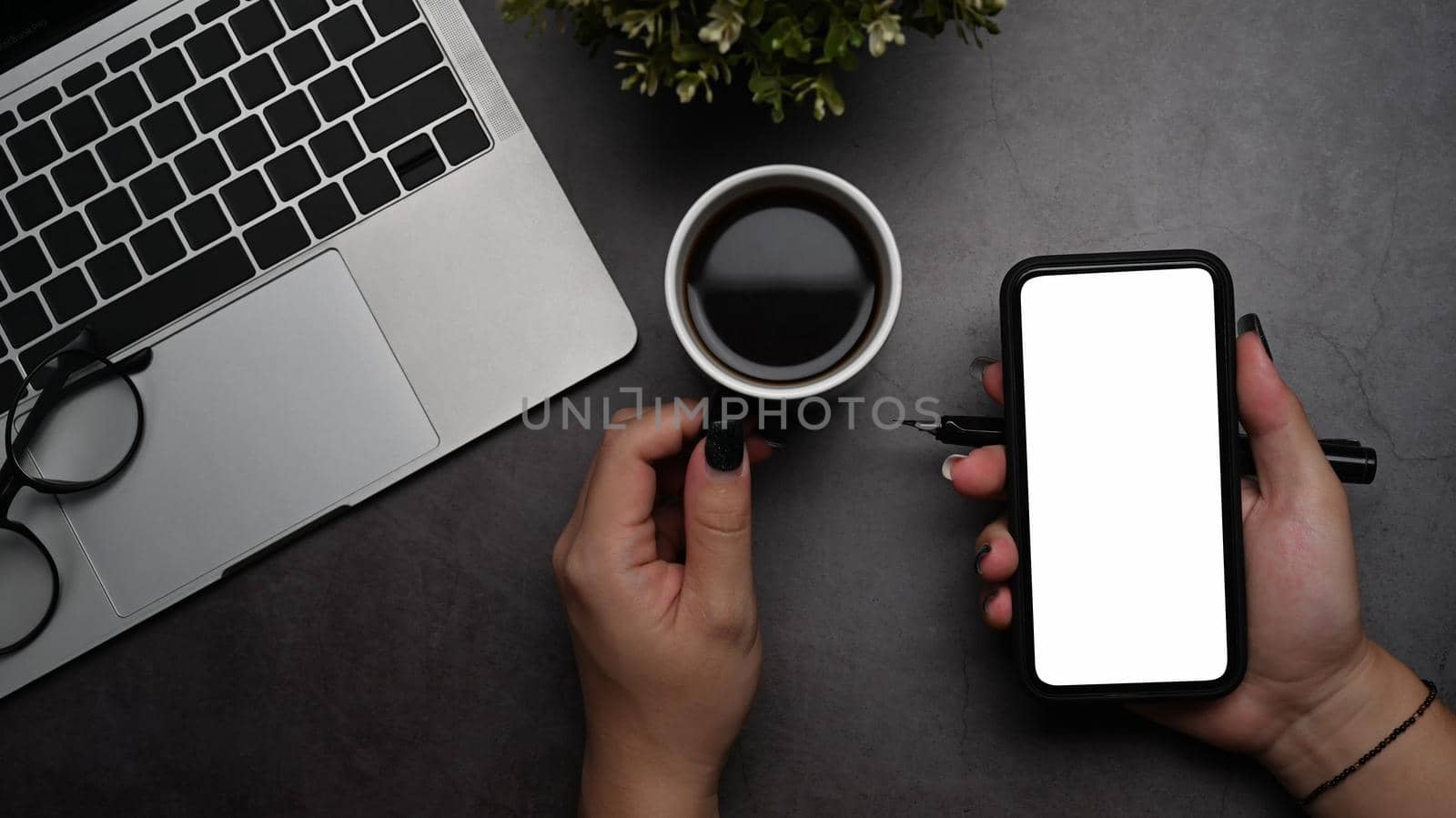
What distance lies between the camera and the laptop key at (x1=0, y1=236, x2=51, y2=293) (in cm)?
67

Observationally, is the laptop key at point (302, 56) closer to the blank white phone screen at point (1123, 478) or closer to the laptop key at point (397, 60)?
the laptop key at point (397, 60)

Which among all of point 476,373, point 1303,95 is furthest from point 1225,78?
point 476,373

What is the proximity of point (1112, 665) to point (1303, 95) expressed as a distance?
0.54 m

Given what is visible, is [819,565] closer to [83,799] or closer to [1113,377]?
[1113,377]

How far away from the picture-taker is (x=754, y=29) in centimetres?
57

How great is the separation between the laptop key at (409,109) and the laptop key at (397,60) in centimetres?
1

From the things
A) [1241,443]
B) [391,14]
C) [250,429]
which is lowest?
[1241,443]

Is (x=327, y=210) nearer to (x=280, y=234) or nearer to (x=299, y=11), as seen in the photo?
(x=280, y=234)

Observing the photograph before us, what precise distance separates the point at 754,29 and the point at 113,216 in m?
0.55

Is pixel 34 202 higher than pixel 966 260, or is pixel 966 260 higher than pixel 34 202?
pixel 34 202

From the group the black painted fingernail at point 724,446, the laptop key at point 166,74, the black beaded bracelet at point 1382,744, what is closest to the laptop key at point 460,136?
the laptop key at point 166,74

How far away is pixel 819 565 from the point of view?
0.74 meters

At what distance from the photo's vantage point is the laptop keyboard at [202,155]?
2.19 ft

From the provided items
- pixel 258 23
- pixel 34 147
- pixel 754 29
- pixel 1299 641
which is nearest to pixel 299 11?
pixel 258 23
